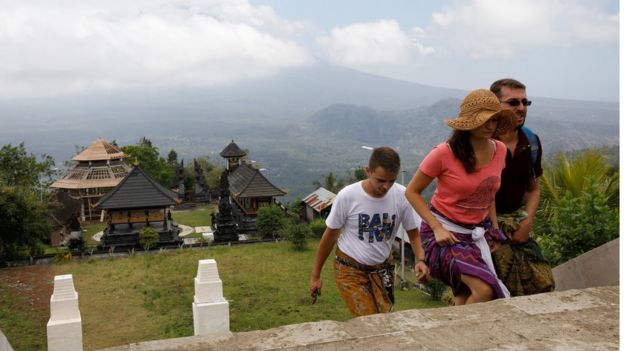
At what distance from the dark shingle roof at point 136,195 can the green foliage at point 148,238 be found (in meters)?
1.62

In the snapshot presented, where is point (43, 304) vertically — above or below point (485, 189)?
below

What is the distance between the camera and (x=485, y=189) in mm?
3246

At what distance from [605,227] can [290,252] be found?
49.3ft

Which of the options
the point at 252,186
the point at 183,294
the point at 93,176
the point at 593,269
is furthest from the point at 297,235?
the point at 593,269

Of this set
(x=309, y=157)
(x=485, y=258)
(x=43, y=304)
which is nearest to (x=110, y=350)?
(x=485, y=258)

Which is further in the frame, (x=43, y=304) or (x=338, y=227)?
(x=43, y=304)

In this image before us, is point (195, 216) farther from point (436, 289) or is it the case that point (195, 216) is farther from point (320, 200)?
point (436, 289)

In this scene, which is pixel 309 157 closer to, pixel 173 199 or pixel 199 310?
pixel 173 199

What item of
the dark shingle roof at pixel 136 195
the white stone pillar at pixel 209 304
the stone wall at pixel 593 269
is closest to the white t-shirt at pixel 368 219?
the stone wall at pixel 593 269

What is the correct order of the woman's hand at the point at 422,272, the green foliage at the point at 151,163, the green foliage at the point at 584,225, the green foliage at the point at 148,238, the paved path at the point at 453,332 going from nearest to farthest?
1. the paved path at the point at 453,332
2. the woman's hand at the point at 422,272
3. the green foliage at the point at 584,225
4. the green foliage at the point at 148,238
5. the green foliage at the point at 151,163

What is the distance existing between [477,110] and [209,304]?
22.4 ft

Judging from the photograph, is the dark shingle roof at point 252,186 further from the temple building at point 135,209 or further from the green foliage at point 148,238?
the green foliage at point 148,238

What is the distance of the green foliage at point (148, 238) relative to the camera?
20703 mm

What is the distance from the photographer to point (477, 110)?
321cm
